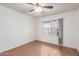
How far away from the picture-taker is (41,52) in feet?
3.93

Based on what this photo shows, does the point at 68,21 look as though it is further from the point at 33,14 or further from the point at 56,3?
the point at 33,14

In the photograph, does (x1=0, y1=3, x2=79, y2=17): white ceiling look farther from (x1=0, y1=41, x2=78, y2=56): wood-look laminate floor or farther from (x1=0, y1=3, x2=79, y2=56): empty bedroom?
(x1=0, y1=41, x2=78, y2=56): wood-look laminate floor

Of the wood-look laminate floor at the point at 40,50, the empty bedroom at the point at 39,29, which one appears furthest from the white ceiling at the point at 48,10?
the wood-look laminate floor at the point at 40,50

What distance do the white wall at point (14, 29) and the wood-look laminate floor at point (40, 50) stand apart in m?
0.08

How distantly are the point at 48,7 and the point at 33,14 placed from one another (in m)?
0.27

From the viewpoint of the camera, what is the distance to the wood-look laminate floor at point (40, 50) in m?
1.16

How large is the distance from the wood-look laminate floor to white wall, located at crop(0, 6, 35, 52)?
0.08m

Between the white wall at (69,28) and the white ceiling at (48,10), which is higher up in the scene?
the white ceiling at (48,10)

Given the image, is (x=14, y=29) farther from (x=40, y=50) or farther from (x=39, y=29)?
(x=40, y=50)

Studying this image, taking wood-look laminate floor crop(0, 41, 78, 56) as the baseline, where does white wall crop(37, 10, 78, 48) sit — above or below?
above

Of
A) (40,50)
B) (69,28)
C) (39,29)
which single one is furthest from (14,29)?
(69,28)

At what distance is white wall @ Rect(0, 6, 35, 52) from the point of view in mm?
1140

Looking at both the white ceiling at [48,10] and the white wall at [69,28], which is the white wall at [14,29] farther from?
the white wall at [69,28]

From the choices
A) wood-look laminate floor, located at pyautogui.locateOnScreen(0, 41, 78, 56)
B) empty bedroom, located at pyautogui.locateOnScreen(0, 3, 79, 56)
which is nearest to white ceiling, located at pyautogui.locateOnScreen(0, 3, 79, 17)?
empty bedroom, located at pyautogui.locateOnScreen(0, 3, 79, 56)
